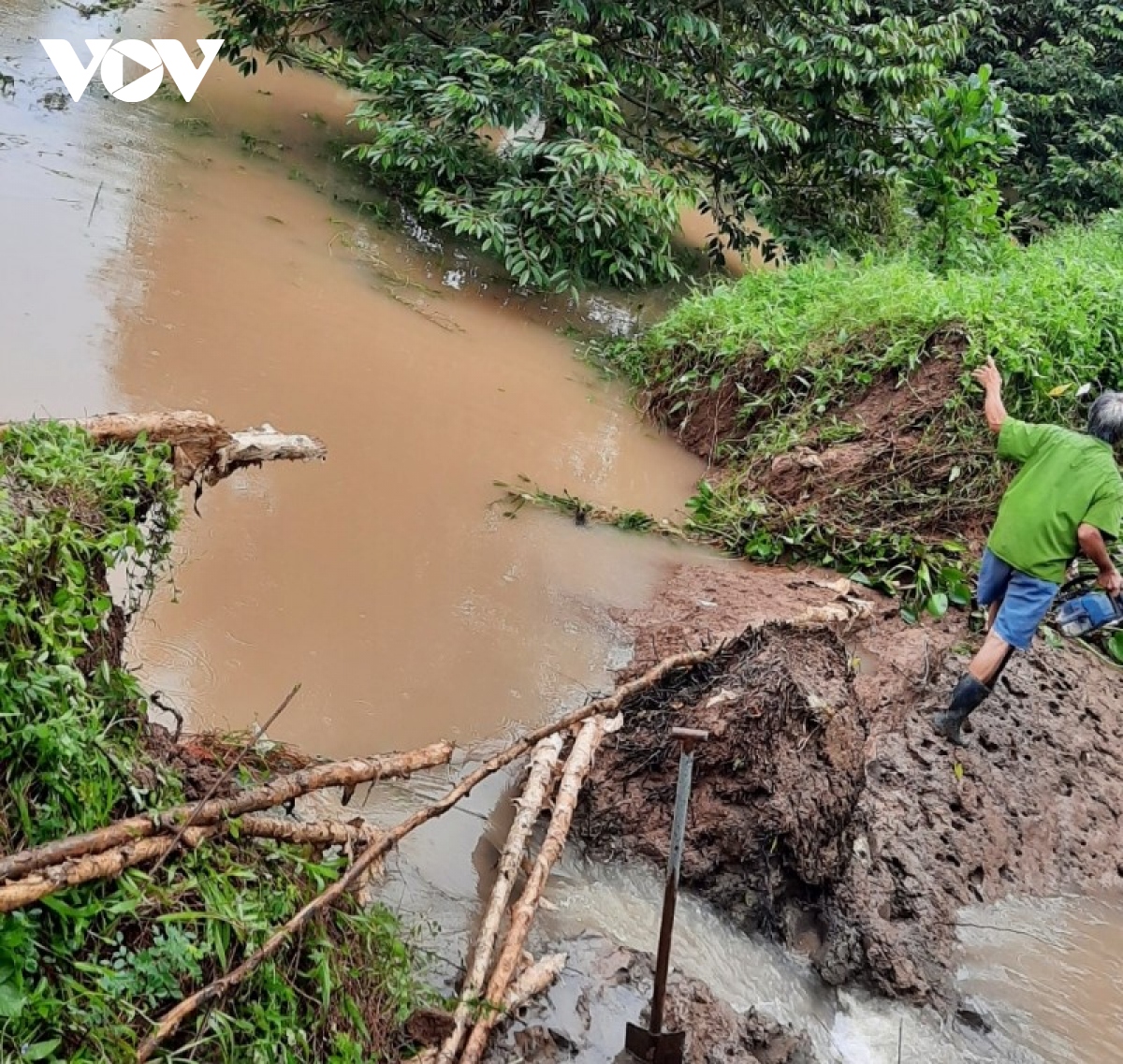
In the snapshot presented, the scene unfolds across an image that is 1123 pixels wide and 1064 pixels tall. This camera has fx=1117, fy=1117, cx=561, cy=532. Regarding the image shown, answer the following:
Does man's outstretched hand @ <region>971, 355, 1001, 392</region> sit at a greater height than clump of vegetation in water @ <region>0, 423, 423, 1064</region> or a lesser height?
greater

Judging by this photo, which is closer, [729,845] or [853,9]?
[729,845]

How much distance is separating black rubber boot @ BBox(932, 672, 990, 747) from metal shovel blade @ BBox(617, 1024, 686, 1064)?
2.59 meters

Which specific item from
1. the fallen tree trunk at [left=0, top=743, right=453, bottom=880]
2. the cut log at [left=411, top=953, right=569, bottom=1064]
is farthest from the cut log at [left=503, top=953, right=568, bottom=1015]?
the fallen tree trunk at [left=0, top=743, right=453, bottom=880]

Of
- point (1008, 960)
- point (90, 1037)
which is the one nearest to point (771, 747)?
point (1008, 960)

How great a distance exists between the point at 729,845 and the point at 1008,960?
49.2 inches

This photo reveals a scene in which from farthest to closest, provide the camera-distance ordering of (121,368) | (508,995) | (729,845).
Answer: (121,368), (729,845), (508,995)

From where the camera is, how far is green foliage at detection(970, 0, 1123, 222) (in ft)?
49.4

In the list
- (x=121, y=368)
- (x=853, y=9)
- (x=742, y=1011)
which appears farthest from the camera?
(x=853, y=9)

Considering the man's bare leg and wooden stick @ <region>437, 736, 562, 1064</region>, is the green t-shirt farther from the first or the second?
wooden stick @ <region>437, 736, 562, 1064</region>

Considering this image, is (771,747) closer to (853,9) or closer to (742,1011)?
(742,1011)

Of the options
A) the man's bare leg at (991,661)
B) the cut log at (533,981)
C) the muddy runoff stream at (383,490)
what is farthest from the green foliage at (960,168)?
the cut log at (533,981)

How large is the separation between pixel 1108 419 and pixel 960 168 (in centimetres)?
605

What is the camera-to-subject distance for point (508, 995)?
10.4ft

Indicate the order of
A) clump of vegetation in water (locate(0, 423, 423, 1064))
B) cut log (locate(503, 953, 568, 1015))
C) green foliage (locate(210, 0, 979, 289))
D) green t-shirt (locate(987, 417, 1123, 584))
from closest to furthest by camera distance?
clump of vegetation in water (locate(0, 423, 423, 1064))
cut log (locate(503, 953, 568, 1015))
green t-shirt (locate(987, 417, 1123, 584))
green foliage (locate(210, 0, 979, 289))
